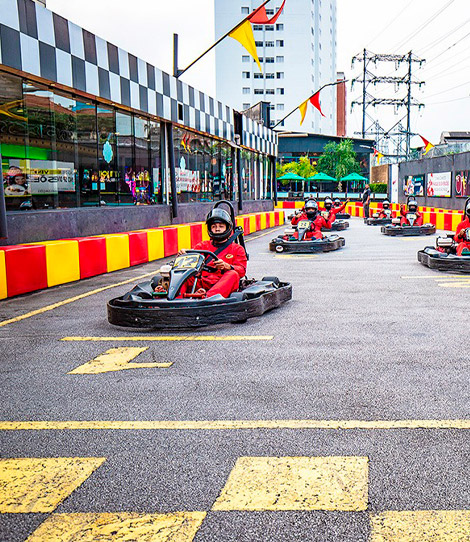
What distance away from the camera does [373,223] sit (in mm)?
24797

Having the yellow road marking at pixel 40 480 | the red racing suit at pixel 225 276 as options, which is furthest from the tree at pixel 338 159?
the yellow road marking at pixel 40 480

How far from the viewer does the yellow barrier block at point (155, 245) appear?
12.2m

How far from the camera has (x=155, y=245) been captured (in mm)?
12461

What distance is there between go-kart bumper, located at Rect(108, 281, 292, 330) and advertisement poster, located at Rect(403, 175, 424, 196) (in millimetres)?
27131

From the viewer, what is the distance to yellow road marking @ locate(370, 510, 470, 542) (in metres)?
2.18

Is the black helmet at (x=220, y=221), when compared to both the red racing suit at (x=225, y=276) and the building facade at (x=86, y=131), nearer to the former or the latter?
the red racing suit at (x=225, y=276)

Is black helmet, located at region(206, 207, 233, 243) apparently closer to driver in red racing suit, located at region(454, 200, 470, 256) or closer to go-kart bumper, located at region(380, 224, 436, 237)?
driver in red racing suit, located at region(454, 200, 470, 256)

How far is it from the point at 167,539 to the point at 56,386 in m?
2.04

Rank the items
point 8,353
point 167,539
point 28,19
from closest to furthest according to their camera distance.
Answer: point 167,539
point 8,353
point 28,19

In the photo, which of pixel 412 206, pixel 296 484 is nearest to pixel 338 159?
pixel 412 206

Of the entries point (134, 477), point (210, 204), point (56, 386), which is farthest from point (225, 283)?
point (210, 204)

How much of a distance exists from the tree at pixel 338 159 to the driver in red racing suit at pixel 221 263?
50610 mm

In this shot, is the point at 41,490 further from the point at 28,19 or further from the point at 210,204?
the point at 210,204

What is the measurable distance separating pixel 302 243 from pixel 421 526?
11.3 metres
